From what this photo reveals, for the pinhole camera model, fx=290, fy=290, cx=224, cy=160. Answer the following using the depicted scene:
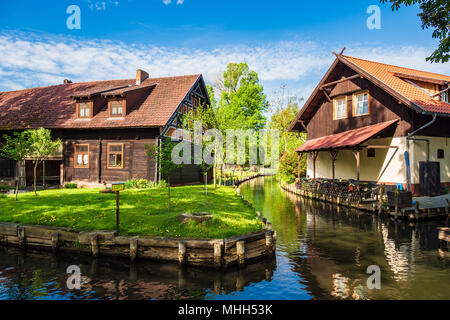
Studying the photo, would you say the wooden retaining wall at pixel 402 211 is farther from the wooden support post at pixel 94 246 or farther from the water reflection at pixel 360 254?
the wooden support post at pixel 94 246

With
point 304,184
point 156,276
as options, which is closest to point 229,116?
point 304,184

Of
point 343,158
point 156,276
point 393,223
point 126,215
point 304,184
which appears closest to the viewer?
point 156,276

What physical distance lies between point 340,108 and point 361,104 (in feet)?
8.09

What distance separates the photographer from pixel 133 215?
1210 centimetres

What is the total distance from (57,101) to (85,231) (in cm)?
2139

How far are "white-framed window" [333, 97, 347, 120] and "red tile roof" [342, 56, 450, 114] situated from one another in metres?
3.13

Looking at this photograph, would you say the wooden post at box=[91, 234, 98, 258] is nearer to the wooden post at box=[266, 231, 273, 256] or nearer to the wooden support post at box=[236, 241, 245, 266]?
the wooden support post at box=[236, 241, 245, 266]

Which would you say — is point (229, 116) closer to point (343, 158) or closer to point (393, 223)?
point (343, 158)

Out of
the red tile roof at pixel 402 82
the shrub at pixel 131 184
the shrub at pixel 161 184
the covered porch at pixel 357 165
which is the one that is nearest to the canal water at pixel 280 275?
the covered porch at pixel 357 165

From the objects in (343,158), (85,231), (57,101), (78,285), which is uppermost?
(57,101)

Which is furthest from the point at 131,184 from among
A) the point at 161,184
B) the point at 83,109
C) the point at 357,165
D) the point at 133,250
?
the point at 357,165

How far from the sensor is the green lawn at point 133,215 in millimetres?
10180

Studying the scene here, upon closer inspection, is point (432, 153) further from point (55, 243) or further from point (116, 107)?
point (116, 107)
